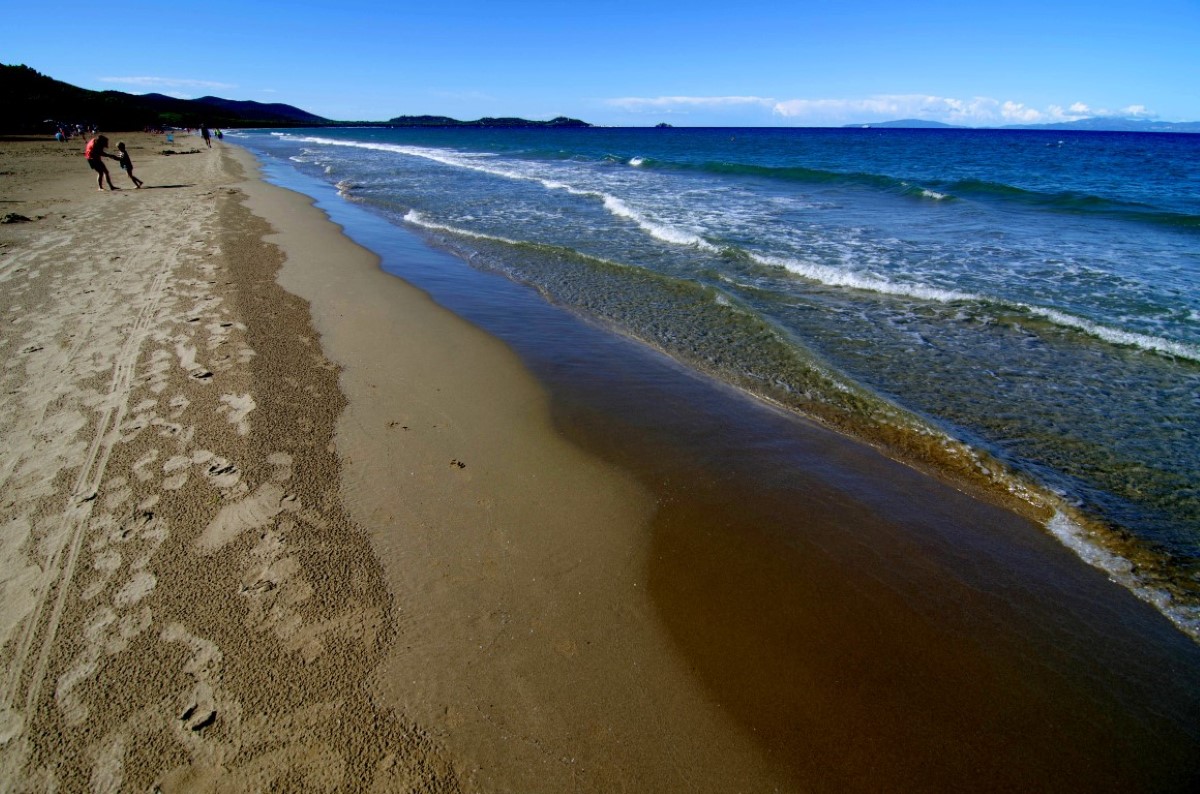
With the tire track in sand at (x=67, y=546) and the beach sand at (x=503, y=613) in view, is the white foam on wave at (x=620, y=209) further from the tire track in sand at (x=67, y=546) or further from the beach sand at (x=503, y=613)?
the tire track in sand at (x=67, y=546)

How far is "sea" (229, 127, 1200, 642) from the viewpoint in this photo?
183 inches

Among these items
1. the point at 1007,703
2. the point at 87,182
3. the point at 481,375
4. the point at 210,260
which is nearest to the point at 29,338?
the point at 210,260

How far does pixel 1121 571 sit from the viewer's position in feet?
12.3

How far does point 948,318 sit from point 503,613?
843cm

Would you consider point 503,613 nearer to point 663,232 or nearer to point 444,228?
point 663,232

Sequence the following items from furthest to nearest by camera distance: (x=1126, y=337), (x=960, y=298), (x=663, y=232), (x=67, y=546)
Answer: (x=663, y=232), (x=960, y=298), (x=1126, y=337), (x=67, y=546)

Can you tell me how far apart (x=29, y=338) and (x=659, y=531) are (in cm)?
751

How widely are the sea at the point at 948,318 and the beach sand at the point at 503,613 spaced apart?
67 centimetres

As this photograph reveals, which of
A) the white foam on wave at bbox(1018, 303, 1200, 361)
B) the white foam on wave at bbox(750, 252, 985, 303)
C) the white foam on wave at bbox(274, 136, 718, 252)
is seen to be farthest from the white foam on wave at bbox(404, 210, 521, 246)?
the white foam on wave at bbox(1018, 303, 1200, 361)

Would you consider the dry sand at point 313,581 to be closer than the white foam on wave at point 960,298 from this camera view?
Yes

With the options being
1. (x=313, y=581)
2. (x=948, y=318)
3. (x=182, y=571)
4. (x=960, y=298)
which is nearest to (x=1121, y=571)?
(x=313, y=581)

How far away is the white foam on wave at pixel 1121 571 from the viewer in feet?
11.1

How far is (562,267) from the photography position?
11281 mm

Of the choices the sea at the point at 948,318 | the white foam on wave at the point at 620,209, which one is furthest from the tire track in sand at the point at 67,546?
the white foam on wave at the point at 620,209
